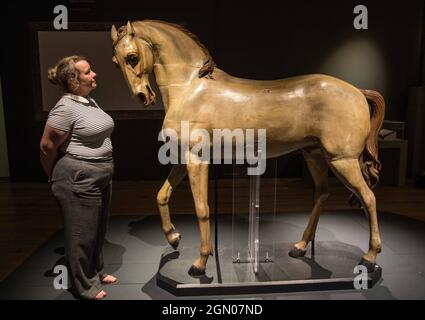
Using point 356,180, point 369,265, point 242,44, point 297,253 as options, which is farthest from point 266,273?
point 242,44

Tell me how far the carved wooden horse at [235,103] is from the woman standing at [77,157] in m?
0.30

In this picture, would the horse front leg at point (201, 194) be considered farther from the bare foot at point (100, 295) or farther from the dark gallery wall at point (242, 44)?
the dark gallery wall at point (242, 44)

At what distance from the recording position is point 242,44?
226 inches

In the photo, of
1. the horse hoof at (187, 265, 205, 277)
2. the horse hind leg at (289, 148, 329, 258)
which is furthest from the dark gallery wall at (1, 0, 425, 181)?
the horse hoof at (187, 265, 205, 277)

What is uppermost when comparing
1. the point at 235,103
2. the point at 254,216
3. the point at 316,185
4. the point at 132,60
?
the point at 132,60

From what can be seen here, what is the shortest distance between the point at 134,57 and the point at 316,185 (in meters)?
1.66

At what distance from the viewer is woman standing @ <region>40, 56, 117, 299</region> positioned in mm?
2402

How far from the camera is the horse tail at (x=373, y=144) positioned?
9.26ft

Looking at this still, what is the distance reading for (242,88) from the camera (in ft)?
8.77

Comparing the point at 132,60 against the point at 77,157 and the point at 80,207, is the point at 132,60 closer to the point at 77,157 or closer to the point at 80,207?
the point at 77,157

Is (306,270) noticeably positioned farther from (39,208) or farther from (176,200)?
(39,208)

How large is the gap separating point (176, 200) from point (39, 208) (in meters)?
1.62

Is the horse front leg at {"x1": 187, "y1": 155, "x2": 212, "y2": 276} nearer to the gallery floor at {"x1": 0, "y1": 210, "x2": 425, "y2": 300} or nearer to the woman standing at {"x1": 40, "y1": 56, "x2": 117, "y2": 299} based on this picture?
the gallery floor at {"x1": 0, "y1": 210, "x2": 425, "y2": 300}
